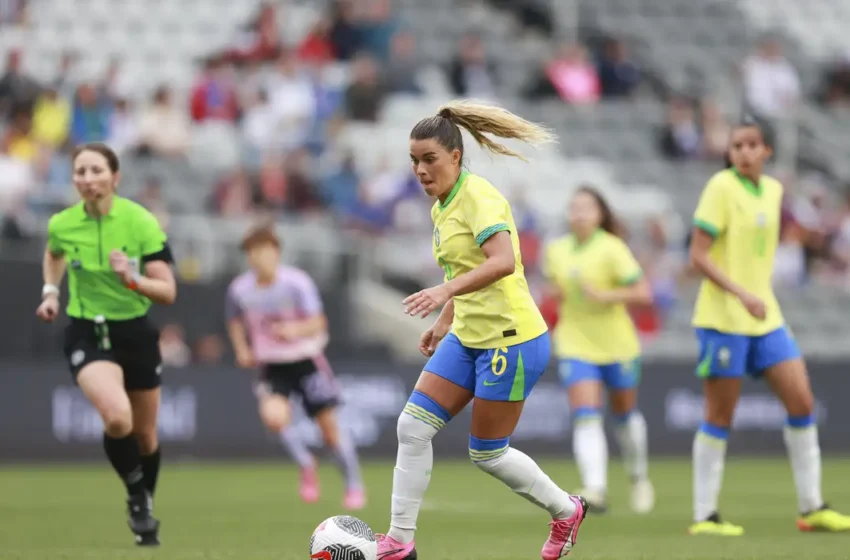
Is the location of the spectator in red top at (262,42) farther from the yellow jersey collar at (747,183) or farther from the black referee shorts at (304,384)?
the yellow jersey collar at (747,183)

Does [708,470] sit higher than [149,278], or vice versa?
[149,278]

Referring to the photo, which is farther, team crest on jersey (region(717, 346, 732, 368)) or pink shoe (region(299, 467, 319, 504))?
pink shoe (region(299, 467, 319, 504))

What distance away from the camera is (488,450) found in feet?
26.5

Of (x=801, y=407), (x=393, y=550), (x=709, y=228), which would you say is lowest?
(x=393, y=550)

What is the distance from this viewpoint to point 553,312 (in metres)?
19.0

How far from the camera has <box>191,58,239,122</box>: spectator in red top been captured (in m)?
22.1

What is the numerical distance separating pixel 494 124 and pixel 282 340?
6266mm

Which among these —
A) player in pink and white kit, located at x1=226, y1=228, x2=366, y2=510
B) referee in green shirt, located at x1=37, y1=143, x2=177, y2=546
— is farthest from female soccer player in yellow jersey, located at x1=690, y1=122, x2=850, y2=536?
player in pink and white kit, located at x1=226, y1=228, x2=366, y2=510

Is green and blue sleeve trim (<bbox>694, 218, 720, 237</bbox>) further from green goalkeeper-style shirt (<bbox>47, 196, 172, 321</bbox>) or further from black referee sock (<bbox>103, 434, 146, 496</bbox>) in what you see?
black referee sock (<bbox>103, 434, 146, 496</bbox>)

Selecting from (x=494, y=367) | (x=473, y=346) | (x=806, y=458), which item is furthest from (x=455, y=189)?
(x=806, y=458)

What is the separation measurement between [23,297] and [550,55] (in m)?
10.2

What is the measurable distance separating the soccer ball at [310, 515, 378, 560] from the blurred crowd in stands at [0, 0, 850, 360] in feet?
37.1

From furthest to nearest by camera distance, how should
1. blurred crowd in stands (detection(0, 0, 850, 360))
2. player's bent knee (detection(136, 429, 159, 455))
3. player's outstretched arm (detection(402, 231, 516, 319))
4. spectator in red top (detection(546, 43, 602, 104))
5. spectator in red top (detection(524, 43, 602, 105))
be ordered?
1. spectator in red top (detection(546, 43, 602, 104))
2. spectator in red top (detection(524, 43, 602, 105))
3. blurred crowd in stands (detection(0, 0, 850, 360))
4. player's bent knee (detection(136, 429, 159, 455))
5. player's outstretched arm (detection(402, 231, 516, 319))

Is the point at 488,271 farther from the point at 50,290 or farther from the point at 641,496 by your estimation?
the point at 641,496
